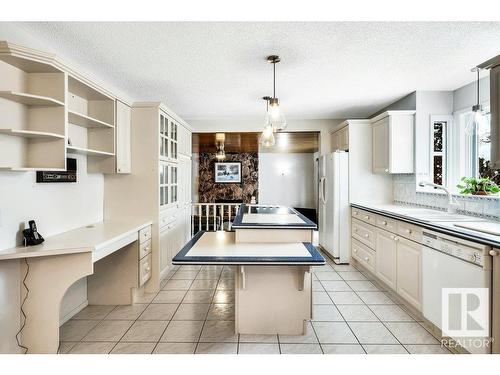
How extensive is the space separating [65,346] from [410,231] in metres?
3.03

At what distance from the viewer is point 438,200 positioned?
342cm

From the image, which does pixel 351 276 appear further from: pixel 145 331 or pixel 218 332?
pixel 145 331

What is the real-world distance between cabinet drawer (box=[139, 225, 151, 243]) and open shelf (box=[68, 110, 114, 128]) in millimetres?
1110

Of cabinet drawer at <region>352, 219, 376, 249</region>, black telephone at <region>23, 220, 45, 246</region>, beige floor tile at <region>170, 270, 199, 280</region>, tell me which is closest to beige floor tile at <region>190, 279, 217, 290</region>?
beige floor tile at <region>170, 270, 199, 280</region>

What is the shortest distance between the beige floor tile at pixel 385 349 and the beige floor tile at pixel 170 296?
6.01 feet

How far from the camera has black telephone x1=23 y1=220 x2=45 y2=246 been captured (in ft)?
6.84

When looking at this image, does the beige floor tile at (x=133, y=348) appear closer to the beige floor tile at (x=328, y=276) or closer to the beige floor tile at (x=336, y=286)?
the beige floor tile at (x=336, y=286)

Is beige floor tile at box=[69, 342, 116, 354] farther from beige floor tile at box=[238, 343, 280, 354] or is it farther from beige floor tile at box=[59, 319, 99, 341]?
beige floor tile at box=[238, 343, 280, 354]

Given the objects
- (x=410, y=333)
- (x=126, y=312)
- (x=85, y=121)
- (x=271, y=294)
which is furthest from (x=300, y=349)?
(x=85, y=121)

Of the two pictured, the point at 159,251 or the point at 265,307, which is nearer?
the point at 265,307
